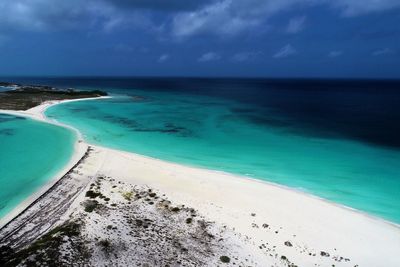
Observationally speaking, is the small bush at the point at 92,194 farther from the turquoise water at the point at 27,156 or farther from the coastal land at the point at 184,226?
the turquoise water at the point at 27,156

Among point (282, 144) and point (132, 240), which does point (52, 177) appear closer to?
point (132, 240)

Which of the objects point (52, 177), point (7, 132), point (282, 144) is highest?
point (282, 144)

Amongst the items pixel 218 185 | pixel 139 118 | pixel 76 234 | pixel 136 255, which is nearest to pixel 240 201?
pixel 218 185

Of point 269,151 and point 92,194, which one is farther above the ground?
point 269,151

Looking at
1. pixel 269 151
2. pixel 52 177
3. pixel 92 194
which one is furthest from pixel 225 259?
pixel 269 151

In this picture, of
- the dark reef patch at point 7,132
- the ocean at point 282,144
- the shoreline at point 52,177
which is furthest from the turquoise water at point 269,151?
the dark reef patch at point 7,132

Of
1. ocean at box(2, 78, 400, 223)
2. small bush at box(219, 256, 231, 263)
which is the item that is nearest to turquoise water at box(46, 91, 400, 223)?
ocean at box(2, 78, 400, 223)

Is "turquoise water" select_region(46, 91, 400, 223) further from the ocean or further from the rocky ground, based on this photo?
the rocky ground

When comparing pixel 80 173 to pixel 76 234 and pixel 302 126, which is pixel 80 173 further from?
pixel 302 126
